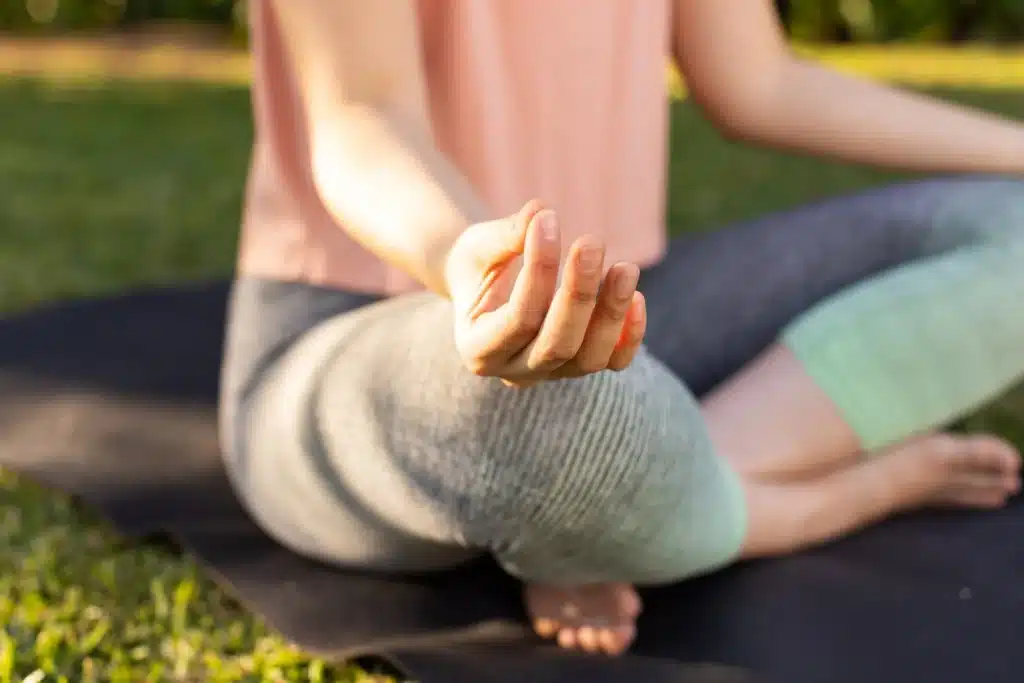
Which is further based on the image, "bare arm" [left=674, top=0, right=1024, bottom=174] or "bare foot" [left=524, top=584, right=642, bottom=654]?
"bare arm" [left=674, top=0, right=1024, bottom=174]

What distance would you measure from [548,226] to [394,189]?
31 centimetres

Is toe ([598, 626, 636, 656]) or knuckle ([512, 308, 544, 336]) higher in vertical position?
knuckle ([512, 308, 544, 336])

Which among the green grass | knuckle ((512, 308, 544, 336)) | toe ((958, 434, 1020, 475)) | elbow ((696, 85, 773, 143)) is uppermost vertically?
knuckle ((512, 308, 544, 336))

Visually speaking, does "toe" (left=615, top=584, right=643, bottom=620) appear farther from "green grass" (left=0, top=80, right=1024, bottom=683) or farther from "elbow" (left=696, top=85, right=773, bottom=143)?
"elbow" (left=696, top=85, right=773, bottom=143)

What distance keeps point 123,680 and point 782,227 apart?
0.96 meters

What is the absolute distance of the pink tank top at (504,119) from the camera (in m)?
1.36

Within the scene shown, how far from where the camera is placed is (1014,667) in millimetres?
1220

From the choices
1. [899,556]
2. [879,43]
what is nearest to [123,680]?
[899,556]

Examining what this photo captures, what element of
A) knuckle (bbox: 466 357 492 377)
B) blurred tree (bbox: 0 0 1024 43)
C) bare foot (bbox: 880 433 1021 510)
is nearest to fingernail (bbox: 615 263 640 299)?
knuckle (bbox: 466 357 492 377)

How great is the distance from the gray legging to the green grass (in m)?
0.16

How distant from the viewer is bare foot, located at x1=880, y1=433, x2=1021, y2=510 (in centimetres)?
150

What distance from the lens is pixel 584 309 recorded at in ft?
2.49

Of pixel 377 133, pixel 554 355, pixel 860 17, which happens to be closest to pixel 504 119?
pixel 377 133

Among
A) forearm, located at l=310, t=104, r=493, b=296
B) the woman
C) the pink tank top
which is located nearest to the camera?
forearm, located at l=310, t=104, r=493, b=296
